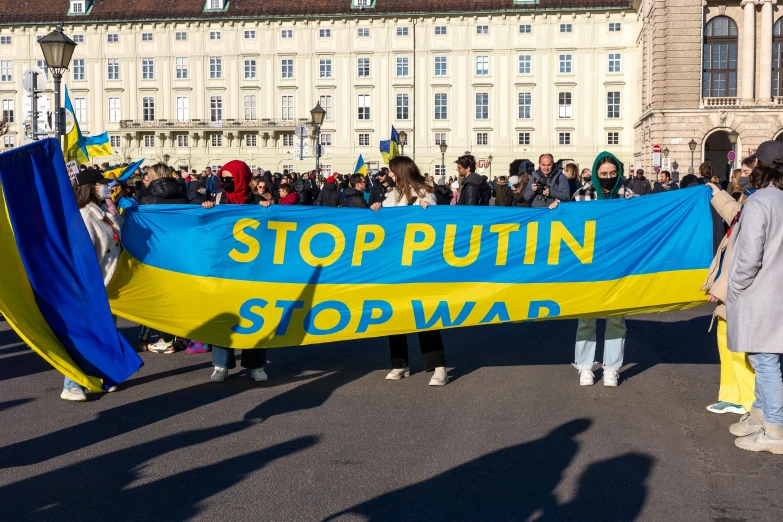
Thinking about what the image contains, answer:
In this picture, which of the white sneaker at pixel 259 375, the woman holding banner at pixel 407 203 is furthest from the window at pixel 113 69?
the white sneaker at pixel 259 375

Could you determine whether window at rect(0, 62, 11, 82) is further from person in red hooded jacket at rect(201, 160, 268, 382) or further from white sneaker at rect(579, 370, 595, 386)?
white sneaker at rect(579, 370, 595, 386)

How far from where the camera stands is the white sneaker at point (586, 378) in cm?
890

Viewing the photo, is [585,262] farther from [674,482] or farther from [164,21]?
[164,21]

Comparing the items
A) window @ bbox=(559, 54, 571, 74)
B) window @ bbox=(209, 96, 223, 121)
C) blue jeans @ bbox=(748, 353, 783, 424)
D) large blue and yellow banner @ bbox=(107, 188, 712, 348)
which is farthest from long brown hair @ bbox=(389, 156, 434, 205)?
window @ bbox=(209, 96, 223, 121)

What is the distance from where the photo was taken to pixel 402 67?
84.6 metres

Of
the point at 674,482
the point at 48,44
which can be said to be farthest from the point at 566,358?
the point at 48,44

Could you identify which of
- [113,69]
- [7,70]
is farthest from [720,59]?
[7,70]

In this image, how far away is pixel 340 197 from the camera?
19.9 meters

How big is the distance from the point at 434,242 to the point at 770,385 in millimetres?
3142

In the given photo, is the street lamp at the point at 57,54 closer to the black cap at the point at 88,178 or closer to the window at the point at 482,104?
the black cap at the point at 88,178

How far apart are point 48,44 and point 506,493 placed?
12172 millimetres

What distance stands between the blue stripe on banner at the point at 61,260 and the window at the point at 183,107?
81573 mm

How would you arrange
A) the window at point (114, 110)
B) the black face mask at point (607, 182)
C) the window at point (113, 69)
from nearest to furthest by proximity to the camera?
the black face mask at point (607, 182)
the window at point (113, 69)
the window at point (114, 110)

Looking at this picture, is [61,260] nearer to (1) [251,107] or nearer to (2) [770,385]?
(2) [770,385]
